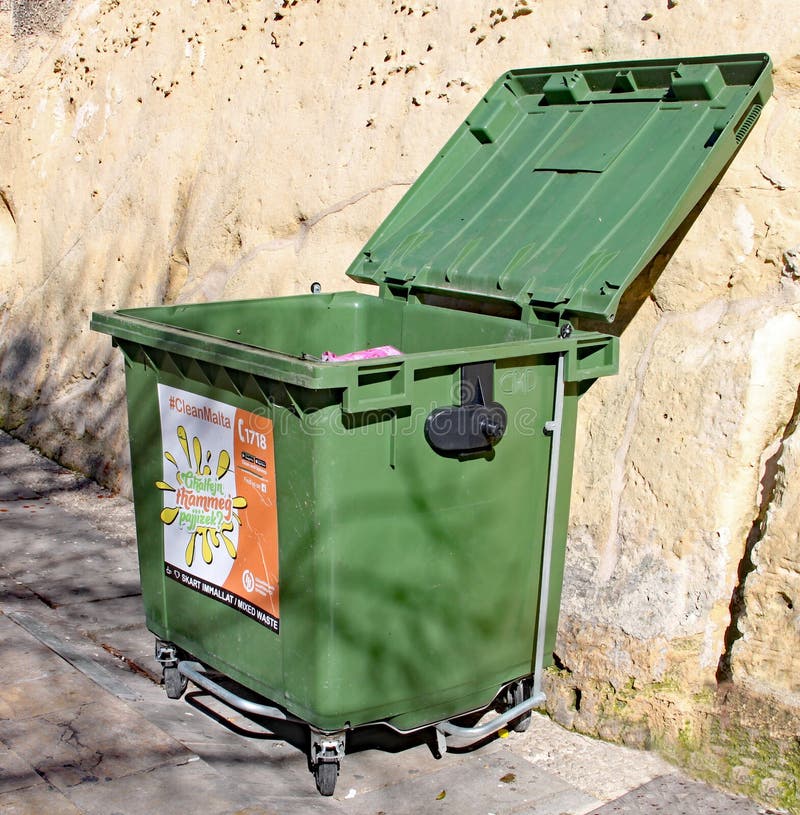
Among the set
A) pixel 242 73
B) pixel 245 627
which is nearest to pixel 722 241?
pixel 245 627

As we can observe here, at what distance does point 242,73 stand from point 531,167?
8.19 feet

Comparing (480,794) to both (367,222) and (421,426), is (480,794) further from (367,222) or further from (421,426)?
(367,222)

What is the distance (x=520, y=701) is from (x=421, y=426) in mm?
1201

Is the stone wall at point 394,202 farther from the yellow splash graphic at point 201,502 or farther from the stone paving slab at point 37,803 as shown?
the stone paving slab at point 37,803

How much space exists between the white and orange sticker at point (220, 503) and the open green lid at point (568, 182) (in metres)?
1.01

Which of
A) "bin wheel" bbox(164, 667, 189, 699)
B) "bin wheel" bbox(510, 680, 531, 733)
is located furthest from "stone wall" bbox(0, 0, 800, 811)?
"bin wheel" bbox(164, 667, 189, 699)

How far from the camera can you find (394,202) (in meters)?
5.28

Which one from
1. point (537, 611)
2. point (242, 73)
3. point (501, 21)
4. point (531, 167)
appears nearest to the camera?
point (537, 611)

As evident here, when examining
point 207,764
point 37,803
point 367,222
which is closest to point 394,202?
point 367,222

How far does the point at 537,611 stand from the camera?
13.0ft

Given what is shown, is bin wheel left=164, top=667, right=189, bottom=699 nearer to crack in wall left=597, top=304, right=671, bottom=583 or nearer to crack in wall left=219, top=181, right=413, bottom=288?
crack in wall left=597, top=304, right=671, bottom=583

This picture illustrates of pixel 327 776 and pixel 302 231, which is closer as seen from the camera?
pixel 327 776

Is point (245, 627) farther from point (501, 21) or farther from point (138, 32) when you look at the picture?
point (138, 32)

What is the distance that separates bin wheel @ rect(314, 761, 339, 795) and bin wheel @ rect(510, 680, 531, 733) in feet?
2.38
